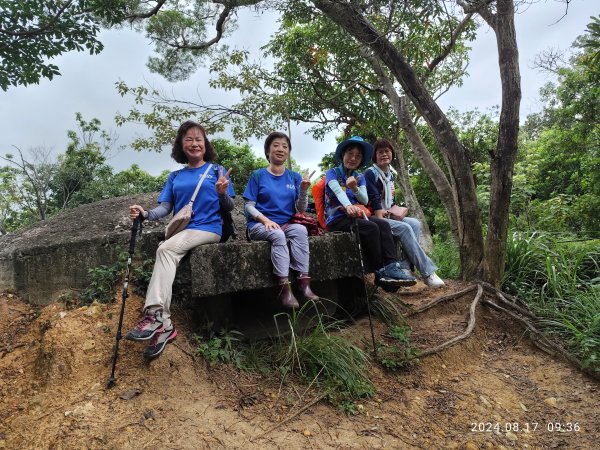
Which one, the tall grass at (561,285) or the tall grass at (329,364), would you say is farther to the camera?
the tall grass at (561,285)

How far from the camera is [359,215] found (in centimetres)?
388

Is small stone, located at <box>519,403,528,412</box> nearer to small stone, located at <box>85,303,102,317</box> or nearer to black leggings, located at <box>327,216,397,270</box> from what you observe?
black leggings, located at <box>327,216,397,270</box>

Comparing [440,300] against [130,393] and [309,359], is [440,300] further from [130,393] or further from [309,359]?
[130,393]

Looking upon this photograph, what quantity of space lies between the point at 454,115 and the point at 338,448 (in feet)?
50.0

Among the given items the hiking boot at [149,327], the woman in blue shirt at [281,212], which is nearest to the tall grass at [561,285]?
the woman in blue shirt at [281,212]

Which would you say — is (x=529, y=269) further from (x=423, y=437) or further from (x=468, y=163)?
(x=423, y=437)

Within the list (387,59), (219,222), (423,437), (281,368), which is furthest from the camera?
(387,59)

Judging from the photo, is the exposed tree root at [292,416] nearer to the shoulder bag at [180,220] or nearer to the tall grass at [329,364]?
the tall grass at [329,364]

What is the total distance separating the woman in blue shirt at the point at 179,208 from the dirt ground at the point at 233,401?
355mm

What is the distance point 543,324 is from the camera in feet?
15.0

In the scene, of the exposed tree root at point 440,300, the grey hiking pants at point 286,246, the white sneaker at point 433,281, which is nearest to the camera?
the grey hiking pants at point 286,246

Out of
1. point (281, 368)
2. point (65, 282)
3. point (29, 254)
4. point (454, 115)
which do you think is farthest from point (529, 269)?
point (454, 115)

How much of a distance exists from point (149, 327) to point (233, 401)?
0.84 meters

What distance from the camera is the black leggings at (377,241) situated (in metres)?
3.88
